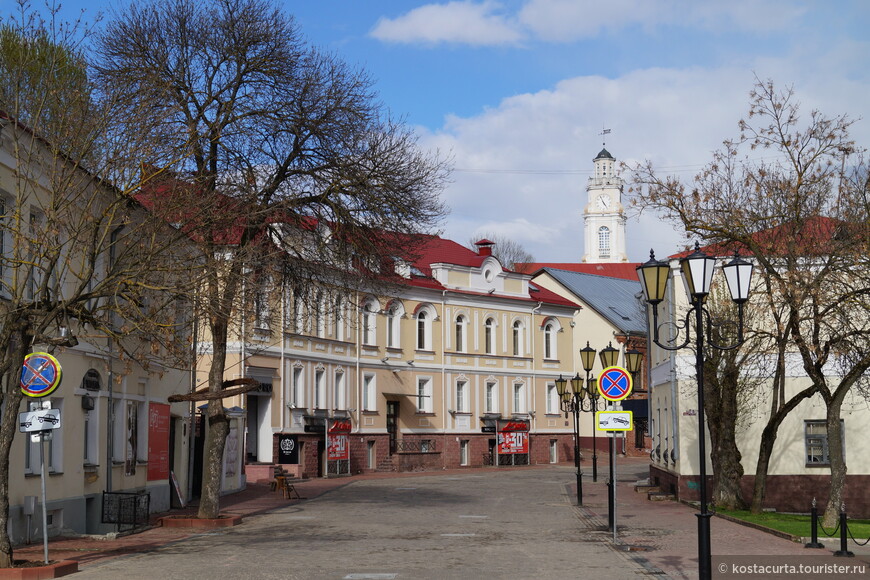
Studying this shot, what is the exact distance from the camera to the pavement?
17.2 metres

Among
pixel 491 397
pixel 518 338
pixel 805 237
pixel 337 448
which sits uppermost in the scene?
pixel 518 338

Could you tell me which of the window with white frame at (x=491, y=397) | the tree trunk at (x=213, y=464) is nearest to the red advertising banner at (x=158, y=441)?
the tree trunk at (x=213, y=464)

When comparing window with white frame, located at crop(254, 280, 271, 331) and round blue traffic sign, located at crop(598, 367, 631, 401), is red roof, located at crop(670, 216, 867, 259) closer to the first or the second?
round blue traffic sign, located at crop(598, 367, 631, 401)

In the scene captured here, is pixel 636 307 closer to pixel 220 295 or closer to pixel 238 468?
pixel 238 468

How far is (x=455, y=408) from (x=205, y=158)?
3573cm

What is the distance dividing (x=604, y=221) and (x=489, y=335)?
299ft

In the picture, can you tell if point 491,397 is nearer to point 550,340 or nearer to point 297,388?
point 550,340

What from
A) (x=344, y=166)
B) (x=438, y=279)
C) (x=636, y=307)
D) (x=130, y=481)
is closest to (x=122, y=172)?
(x=344, y=166)

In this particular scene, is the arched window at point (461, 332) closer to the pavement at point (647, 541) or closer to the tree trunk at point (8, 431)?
the pavement at point (647, 541)

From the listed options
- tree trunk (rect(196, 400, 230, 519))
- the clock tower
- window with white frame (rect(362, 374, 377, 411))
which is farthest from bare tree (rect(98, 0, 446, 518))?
the clock tower

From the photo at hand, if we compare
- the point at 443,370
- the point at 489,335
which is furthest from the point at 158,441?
the point at 489,335

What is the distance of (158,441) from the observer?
27703mm

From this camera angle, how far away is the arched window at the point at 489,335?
60688mm

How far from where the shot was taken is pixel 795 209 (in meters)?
23.1
